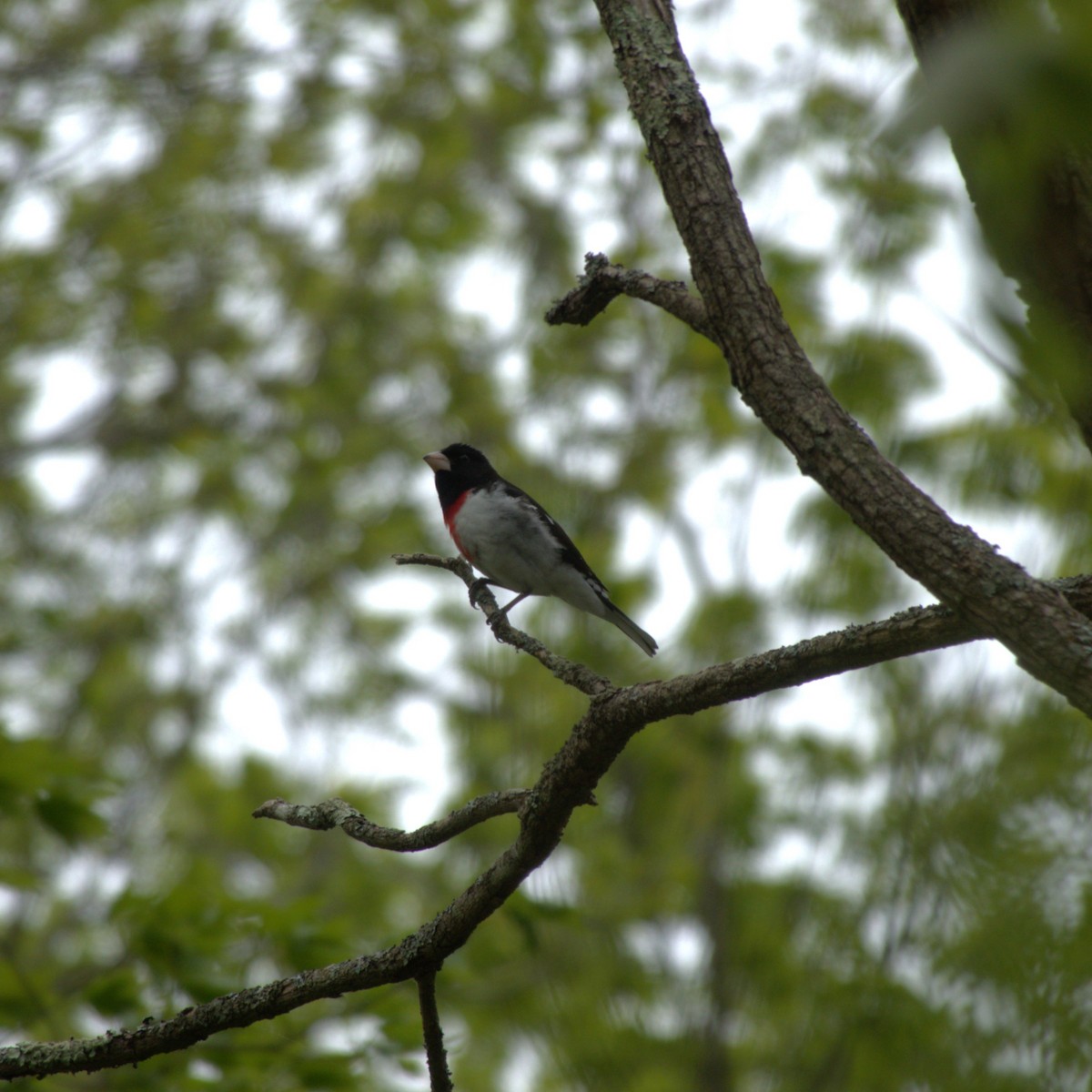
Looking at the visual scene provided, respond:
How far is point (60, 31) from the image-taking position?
37.2 feet

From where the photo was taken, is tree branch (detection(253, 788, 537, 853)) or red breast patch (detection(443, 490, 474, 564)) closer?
tree branch (detection(253, 788, 537, 853))

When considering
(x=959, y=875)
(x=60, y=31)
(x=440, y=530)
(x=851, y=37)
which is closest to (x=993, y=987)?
(x=959, y=875)

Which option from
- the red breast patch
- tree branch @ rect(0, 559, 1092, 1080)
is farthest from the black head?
tree branch @ rect(0, 559, 1092, 1080)

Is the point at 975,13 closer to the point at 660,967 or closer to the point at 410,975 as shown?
the point at 410,975

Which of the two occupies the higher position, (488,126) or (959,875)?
(488,126)

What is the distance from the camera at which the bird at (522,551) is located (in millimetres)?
5883

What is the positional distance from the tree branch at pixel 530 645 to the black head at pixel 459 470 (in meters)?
2.01

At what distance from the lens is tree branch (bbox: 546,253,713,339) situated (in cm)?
258

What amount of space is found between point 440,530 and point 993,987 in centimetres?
825

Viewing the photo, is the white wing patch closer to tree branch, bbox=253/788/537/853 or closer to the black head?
the black head

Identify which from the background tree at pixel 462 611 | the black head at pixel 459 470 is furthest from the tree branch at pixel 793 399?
the black head at pixel 459 470

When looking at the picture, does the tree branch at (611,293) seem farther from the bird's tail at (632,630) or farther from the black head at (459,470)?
the black head at (459,470)

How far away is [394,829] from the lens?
7.93 ft

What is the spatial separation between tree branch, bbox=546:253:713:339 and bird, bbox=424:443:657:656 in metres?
3.03
